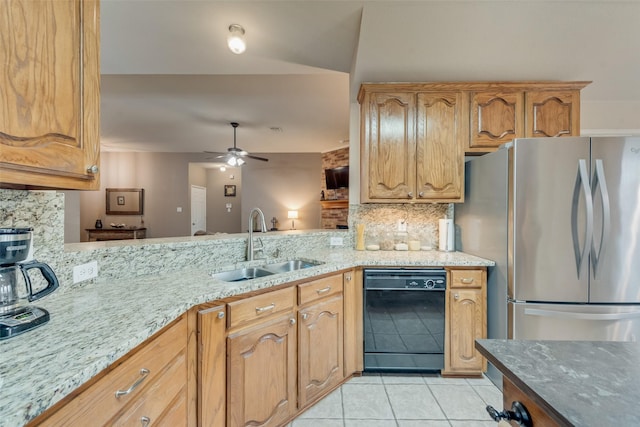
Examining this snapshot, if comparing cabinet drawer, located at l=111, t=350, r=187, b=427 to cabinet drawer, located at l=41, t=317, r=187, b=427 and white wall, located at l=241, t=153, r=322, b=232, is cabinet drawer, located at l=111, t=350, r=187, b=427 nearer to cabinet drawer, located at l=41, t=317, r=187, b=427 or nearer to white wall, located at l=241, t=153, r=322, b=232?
cabinet drawer, located at l=41, t=317, r=187, b=427

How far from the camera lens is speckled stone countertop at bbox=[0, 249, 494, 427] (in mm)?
601

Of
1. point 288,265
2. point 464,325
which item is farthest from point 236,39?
point 464,325

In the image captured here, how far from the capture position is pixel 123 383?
819mm

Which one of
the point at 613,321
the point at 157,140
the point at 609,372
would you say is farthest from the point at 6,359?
the point at 157,140

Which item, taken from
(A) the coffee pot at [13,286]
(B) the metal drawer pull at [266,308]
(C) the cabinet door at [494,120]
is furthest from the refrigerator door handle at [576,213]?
(A) the coffee pot at [13,286]

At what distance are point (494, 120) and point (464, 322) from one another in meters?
1.74

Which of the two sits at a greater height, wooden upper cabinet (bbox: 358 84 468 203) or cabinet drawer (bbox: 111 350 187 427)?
wooden upper cabinet (bbox: 358 84 468 203)

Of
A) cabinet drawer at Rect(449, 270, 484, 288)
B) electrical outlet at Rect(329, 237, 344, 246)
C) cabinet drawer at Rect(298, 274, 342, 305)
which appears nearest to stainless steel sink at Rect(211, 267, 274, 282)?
cabinet drawer at Rect(298, 274, 342, 305)

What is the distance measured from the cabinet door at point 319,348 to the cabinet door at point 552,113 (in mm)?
2280

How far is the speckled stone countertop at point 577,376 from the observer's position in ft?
1.64

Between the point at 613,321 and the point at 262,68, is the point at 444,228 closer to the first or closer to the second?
the point at 613,321

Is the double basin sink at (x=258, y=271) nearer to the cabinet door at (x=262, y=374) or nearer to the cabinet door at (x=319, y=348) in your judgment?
the cabinet door at (x=319, y=348)

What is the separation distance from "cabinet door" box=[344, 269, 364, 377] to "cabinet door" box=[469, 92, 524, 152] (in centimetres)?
158

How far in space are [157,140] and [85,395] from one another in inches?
268
